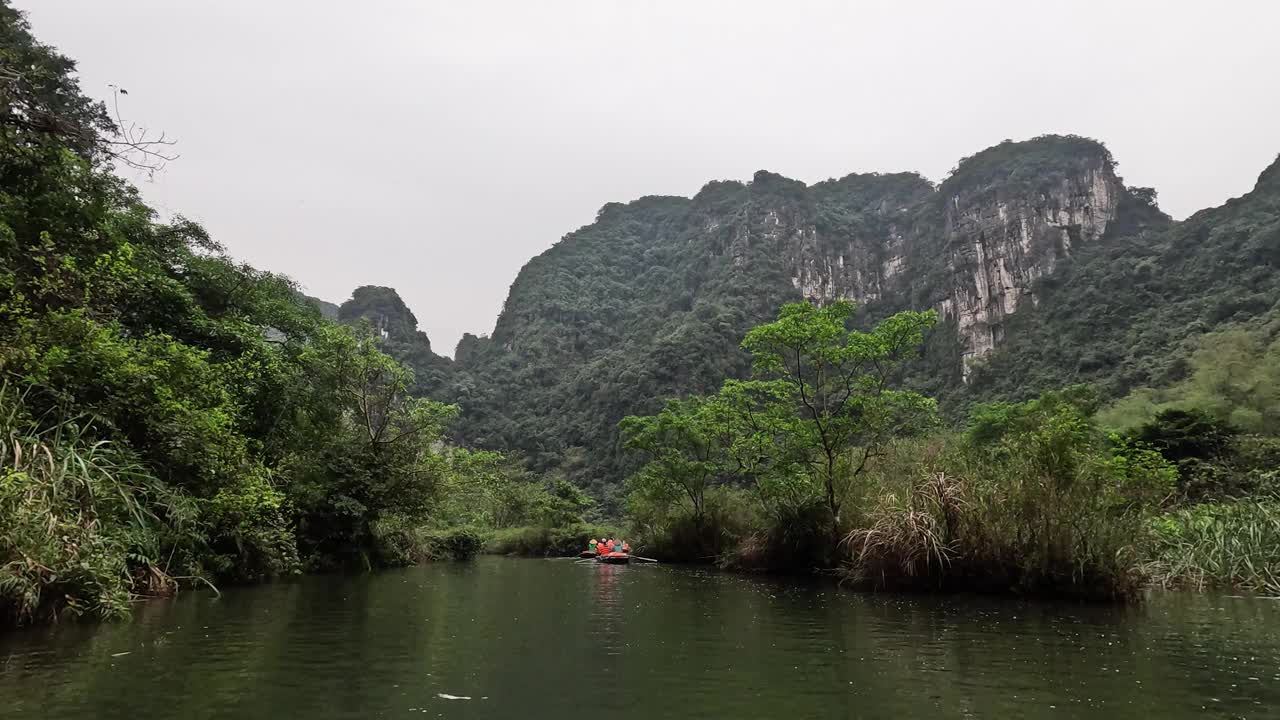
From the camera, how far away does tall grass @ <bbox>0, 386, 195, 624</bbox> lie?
731cm

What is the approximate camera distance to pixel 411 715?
189 inches

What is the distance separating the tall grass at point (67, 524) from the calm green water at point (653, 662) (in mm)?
542

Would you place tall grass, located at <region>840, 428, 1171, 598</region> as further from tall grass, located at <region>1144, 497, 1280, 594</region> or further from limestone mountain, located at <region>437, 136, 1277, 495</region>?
limestone mountain, located at <region>437, 136, 1277, 495</region>

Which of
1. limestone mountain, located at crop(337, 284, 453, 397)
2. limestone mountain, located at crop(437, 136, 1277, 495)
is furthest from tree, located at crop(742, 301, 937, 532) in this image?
limestone mountain, located at crop(337, 284, 453, 397)

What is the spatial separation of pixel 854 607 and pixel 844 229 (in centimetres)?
13053

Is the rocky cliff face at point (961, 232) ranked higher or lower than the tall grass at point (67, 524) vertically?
higher

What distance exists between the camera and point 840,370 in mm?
22203

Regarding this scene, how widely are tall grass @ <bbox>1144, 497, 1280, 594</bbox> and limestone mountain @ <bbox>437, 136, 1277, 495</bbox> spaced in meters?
50.0

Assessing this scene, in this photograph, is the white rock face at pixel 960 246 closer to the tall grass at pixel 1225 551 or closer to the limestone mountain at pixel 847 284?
the limestone mountain at pixel 847 284

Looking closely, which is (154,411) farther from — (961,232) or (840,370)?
(961,232)

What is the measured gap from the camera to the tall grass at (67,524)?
731 cm

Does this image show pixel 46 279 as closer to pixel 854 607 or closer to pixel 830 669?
pixel 830 669

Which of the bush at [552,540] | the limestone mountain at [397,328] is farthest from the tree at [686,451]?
the limestone mountain at [397,328]

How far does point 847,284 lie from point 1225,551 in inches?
4624
